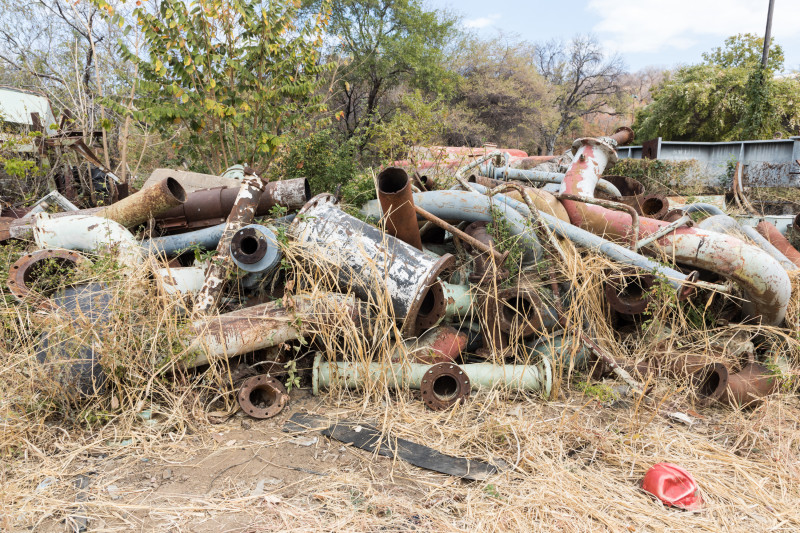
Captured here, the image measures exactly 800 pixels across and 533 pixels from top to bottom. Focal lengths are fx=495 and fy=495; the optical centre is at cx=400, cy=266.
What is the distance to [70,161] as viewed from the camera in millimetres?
6117

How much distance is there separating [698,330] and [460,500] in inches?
84.4

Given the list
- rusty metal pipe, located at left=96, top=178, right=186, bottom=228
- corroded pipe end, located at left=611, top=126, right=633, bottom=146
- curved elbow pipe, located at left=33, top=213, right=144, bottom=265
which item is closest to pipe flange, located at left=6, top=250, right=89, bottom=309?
curved elbow pipe, located at left=33, top=213, right=144, bottom=265

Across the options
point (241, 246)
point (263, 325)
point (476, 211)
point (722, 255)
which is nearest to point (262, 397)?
point (263, 325)

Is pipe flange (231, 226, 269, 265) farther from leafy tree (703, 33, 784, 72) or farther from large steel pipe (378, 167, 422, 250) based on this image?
leafy tree (703, 33, 784, 72)

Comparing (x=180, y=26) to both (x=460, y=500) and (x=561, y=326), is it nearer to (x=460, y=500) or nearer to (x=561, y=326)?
(x=561, y=326)

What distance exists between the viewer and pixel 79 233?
3.41 m

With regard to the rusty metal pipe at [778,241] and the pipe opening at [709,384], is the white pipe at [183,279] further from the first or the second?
the rusty metal pipe at [778,241]

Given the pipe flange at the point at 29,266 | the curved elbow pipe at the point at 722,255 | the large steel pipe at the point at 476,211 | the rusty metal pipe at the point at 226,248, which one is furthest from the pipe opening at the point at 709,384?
the pipe flange at the point at 29,266

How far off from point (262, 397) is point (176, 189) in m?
1.80

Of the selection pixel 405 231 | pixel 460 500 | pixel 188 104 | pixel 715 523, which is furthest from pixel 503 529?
pixel 188 104

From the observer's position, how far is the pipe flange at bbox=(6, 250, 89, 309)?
298 cm

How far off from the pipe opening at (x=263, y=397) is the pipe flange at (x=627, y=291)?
Answer: 7.23 ft

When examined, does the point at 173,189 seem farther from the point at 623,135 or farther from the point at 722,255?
the point at 623,135

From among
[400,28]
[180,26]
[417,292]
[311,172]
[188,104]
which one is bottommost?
[417,292]
